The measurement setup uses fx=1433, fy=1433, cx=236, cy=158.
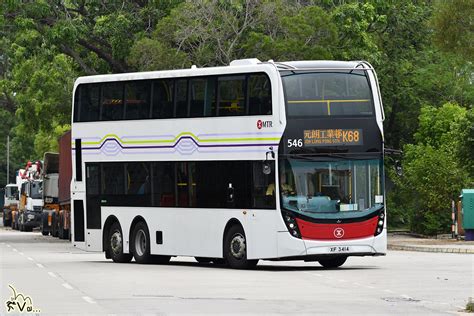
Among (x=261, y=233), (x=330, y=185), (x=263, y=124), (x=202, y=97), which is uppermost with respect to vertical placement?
(x=202, y=97)

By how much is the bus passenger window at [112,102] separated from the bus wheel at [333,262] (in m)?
6.06

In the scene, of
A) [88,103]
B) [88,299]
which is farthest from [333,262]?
[88,299]

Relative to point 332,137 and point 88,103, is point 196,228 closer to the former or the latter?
point 332,137

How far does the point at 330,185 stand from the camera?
97.8ft

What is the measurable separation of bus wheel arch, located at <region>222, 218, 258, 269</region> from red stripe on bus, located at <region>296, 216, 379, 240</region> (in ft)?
4.63

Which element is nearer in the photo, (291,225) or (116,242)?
(291,225)

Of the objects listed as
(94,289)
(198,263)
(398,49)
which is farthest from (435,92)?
(94,289)

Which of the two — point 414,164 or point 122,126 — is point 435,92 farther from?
point 122,126

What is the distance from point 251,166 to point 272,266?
3269mm

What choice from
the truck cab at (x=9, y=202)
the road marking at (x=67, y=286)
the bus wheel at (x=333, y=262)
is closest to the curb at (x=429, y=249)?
the bus wheel at (x=333, y=262)

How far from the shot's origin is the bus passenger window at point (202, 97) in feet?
103

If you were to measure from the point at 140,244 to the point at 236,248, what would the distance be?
163 inches

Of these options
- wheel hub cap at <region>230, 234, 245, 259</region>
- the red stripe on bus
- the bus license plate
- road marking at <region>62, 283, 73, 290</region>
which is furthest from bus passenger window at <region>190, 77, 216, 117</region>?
road marking at <region>62, 283, 73, 290</region>

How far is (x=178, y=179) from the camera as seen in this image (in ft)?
106
